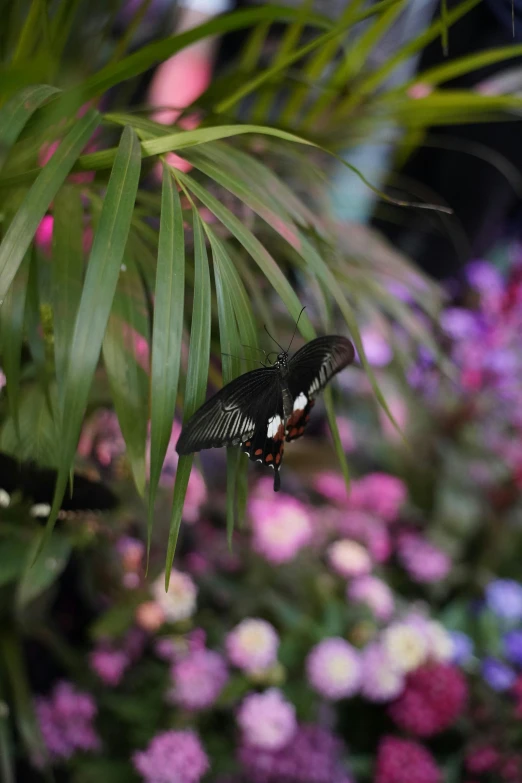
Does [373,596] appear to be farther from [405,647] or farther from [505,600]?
[505,600]

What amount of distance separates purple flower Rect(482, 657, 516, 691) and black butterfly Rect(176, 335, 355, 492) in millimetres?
599

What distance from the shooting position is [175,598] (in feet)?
2.61

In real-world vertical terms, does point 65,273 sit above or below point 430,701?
above

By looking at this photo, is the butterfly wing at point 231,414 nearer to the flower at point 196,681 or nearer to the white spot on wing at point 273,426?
the white spot on wing at point 273,426

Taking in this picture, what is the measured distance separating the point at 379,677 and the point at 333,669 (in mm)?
62

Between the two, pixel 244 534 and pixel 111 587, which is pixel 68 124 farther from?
pixel 244 534

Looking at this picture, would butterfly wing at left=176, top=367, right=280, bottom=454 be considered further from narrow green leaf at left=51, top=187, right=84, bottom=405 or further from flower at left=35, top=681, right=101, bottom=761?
flower at left=35, top=681, right=101, bottom=761

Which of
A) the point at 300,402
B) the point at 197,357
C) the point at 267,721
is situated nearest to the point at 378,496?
the point at 267,721

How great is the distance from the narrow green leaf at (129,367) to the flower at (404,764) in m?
0.56

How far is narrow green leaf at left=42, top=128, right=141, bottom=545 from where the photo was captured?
0.31 m

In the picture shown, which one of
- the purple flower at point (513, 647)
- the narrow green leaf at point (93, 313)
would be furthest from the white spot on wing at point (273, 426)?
the purple flower at point (513, 647)

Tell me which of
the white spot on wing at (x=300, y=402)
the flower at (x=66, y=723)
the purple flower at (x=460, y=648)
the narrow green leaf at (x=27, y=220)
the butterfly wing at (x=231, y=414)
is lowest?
the flower at (x=66, y=723)

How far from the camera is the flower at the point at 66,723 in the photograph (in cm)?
76

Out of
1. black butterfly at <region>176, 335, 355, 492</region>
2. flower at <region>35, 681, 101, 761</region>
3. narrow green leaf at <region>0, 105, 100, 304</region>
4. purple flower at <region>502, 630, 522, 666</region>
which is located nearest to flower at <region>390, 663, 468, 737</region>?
purple flower at <region>502, 630, 522, 666</region>
